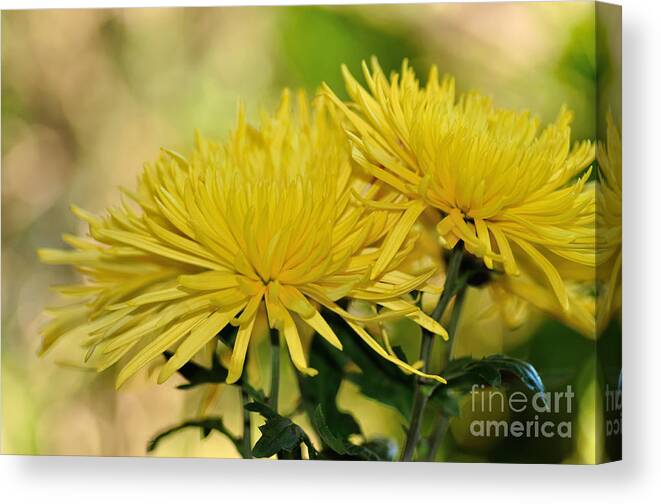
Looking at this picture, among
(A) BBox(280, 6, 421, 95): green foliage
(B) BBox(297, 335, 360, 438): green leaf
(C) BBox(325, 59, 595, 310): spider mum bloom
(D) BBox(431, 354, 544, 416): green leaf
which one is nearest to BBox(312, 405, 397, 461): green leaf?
(B) BBox(297, 335, 360, 438): green leaf

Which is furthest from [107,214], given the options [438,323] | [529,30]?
[529,30]

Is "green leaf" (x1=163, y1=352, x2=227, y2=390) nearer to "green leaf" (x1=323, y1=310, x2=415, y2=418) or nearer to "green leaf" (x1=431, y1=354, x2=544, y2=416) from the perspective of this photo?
"green leaf" (x1=323, y1=310, x2=415, y2=418)

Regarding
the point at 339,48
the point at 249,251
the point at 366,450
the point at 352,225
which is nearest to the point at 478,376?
the point at 366,450

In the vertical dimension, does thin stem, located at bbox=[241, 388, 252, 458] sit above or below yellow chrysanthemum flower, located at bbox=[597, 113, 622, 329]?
below

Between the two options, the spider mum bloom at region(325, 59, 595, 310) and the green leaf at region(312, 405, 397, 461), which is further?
the green leaf at region(312, 405, 397, 461)

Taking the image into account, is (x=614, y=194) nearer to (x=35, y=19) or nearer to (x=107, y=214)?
(x=107, y=214)

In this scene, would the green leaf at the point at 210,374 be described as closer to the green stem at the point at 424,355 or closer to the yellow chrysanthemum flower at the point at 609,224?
the green stem at the point at 424,355
